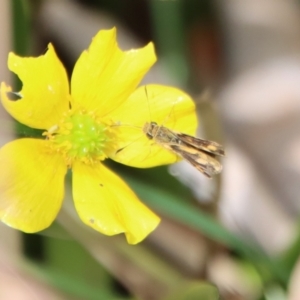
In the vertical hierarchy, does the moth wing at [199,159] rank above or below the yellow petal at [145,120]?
below

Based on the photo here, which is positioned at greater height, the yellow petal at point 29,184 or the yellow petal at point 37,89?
the yellow petal at point 37,89

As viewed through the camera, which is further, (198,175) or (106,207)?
(198,175)

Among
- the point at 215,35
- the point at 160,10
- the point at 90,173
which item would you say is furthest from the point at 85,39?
the point at 90,173

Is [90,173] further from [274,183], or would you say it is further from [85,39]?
[274,183]

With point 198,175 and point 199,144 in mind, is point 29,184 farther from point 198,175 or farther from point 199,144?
point 198,175

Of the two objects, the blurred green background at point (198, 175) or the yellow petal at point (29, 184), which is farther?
the blurred green background at point (198, 175)

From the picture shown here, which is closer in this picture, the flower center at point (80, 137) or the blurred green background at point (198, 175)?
the flower center at point (80, 137)

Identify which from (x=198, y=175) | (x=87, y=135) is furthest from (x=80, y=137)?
(x=198, y=175)
